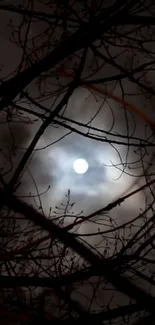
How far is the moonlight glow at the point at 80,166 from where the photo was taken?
1.68m

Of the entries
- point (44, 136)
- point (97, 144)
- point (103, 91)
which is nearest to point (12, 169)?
point (44, 136)

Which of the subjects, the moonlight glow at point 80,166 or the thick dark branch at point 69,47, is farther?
the moonlight glow at point 80,166

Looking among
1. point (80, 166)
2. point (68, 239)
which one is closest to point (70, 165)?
point (80, 166)

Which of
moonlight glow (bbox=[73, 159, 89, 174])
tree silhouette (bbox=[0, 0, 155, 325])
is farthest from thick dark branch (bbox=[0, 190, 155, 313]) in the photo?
moonlight glow (bbox=[73, 159, 89, 174])

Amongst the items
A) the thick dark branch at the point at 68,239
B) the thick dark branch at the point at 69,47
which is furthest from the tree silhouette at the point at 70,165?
the thick dark branch at the point at 69,47

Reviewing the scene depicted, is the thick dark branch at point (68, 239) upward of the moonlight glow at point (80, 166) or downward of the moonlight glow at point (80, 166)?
downward

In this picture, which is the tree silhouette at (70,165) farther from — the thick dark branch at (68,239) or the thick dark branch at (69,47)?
the thick dark branch at (69,47)

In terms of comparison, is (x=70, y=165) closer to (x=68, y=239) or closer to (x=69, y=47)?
(x=68, y=239)

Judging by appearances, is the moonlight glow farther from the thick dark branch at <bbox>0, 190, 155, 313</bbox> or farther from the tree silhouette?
the thick dark branch at <bbox>0, 190, 155, 313</bbox>

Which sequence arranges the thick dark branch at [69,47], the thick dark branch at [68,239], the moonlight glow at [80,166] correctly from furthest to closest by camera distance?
1. the moonlight glow at [80,166]
2. the thick dark branch at [68,239]
3. the thick dark branch at [69,47]

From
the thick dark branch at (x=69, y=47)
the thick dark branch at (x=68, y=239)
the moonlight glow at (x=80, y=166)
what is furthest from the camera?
the moonlight glow at (x=80, y=166)

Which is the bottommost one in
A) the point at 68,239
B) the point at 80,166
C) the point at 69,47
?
the point at 68,239

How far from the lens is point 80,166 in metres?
1.68

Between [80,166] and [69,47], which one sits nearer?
[69,47]
